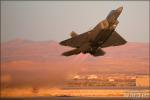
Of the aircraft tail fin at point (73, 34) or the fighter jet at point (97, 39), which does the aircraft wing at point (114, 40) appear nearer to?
the fighter jet at point (97, 39)

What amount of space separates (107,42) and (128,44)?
3.54 ft

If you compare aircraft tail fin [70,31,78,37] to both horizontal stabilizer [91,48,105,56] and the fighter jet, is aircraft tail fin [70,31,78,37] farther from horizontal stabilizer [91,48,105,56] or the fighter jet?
horizontal stabilizer [91,48,105,56]

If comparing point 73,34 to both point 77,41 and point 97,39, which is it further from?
point 97,39

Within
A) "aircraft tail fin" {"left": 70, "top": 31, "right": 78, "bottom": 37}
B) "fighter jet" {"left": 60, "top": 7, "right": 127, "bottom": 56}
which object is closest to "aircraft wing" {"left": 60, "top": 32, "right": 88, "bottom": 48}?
"fighter jet" {"left": 60, "top": 7, "right": 127, "bottom": 56}

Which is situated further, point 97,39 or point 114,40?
point 114,40

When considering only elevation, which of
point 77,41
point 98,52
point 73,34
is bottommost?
point 98,52

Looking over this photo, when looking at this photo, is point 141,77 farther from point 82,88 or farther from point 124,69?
point 82,88

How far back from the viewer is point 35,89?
95.1ft

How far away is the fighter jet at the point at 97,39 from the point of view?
2806cm

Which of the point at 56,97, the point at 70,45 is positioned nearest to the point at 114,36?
the point at 70,45

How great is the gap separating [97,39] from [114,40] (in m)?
1.26

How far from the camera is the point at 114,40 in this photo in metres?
29.4

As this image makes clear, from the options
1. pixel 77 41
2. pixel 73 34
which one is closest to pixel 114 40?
pixel 77 41

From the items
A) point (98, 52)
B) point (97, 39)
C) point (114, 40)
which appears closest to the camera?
point (97, 39)
